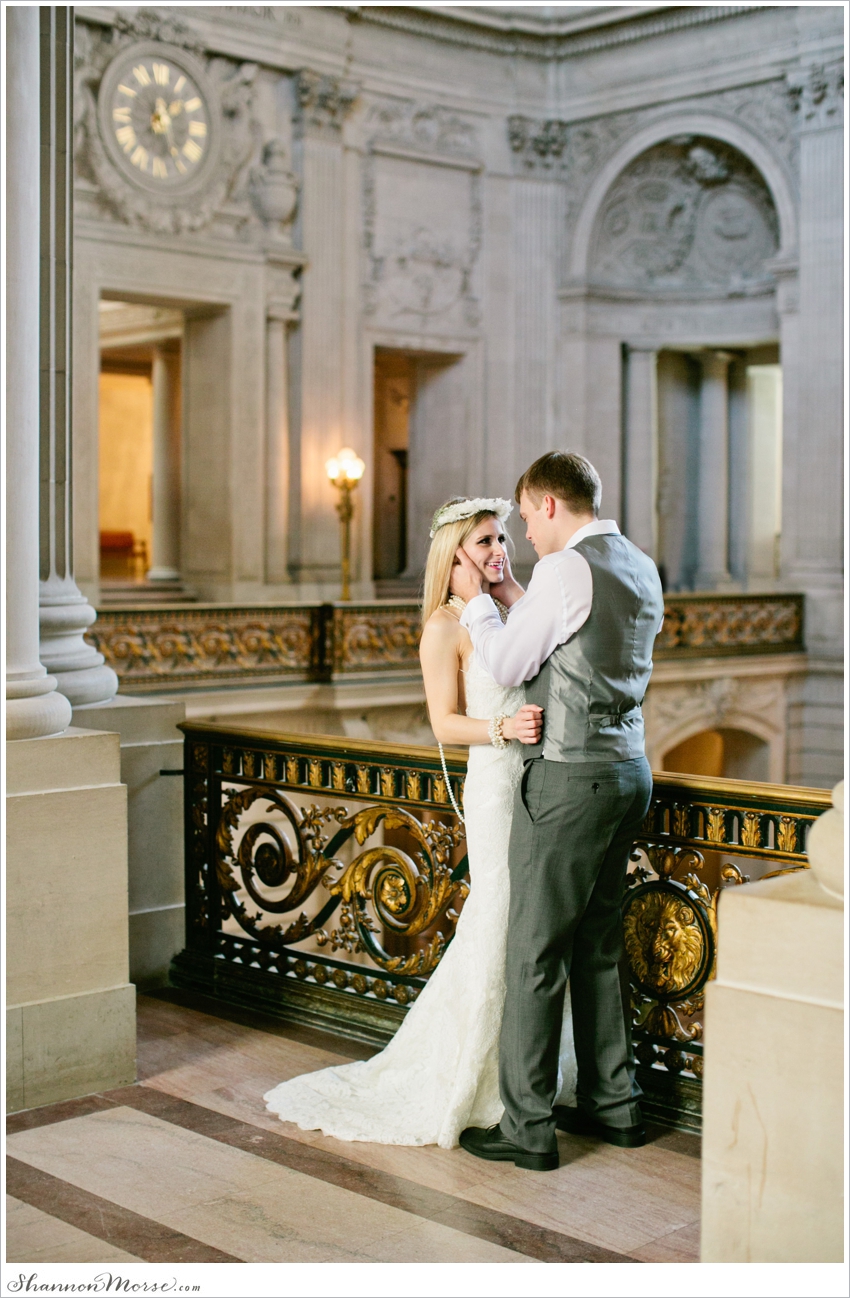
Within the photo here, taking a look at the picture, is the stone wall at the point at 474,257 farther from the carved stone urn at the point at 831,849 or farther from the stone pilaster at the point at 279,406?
the carved stone urn at the point at 831,849

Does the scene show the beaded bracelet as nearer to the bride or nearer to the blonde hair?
the bride

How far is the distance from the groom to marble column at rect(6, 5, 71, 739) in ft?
4.92

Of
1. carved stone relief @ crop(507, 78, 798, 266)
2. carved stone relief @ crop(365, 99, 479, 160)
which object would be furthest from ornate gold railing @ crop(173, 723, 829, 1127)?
carved stone relief @ crop(507, 78, 798, 266)

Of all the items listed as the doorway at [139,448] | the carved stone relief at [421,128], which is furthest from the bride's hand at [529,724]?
the carved stone relief at [421,128]

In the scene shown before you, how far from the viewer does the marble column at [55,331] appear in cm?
545

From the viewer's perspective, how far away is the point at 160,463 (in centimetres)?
1836

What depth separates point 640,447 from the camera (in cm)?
2062

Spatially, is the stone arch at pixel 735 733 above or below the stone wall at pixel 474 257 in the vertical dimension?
below

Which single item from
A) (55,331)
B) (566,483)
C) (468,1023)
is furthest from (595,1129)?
(55,331)

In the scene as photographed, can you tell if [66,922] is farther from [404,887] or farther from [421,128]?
[421,128]

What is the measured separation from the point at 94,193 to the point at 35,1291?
44.3 feet

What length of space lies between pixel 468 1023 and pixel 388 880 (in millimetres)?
1103

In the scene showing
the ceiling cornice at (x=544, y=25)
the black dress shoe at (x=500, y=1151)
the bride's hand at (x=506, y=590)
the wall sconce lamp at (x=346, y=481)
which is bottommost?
the black dress shoe at (x=500, y=1151)

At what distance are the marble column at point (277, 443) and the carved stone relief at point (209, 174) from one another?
120 centimetres
